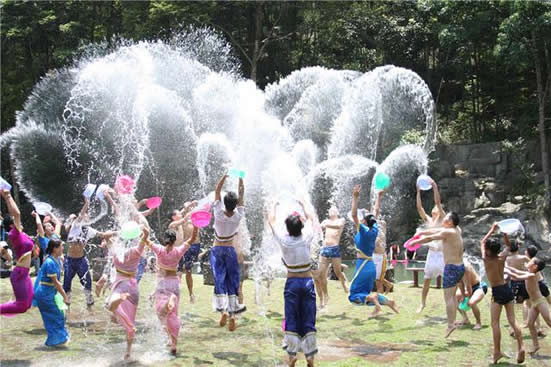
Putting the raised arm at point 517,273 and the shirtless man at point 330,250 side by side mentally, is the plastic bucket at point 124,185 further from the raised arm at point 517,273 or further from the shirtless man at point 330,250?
the raised arm at point 517,273

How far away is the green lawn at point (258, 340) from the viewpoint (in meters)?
7.32

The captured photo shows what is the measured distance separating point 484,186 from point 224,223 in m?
21.7

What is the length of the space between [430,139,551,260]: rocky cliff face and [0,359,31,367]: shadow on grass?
67.7 ft

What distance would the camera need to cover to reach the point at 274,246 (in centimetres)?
1496

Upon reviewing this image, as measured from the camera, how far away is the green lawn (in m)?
7.32

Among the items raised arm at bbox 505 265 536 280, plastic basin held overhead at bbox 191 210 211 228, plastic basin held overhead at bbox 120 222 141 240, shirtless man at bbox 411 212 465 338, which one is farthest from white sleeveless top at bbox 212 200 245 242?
raised arm at bbox 505 265 536 280

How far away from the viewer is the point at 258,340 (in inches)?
332

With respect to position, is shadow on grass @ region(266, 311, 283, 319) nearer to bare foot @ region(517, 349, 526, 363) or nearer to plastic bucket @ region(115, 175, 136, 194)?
plastic bucket @ region(115, 175, 136, 194)

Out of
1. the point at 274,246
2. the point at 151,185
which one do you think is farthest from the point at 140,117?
the point at 151,185

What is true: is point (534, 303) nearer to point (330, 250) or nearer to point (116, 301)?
point (330, 250)

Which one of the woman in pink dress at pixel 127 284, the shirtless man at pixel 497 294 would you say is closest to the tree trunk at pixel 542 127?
the shirtless man at pixel 497 294

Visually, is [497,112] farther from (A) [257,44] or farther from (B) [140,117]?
(B) [140,117]

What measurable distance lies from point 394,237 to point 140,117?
546 inches

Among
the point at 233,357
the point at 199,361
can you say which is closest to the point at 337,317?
the point at 233,357
